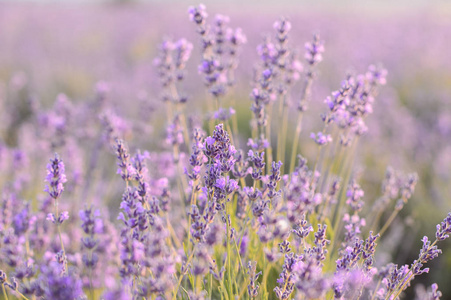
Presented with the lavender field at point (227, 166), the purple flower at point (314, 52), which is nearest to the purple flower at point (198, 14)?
the lavender field at point (227, 166)

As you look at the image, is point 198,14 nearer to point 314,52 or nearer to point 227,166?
point 314,52

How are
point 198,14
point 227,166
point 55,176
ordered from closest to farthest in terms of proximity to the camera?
point 227,166 → point 55,176 → point 198,14

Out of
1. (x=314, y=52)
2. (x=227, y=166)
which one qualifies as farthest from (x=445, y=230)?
(x=314, y=52)

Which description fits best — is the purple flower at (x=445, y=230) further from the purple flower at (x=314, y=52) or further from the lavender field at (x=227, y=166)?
the purple flower at (x=314, y=52)

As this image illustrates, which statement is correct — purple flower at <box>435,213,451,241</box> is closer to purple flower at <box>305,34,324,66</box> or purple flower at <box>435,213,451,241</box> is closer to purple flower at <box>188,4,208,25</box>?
purple flower at <box>305,34,324,66</box>

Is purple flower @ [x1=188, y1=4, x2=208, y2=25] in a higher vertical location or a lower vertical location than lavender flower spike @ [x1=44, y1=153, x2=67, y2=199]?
higher

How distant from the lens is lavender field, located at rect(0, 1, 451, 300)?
1.58 meters

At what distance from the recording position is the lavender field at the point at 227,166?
5.18ft

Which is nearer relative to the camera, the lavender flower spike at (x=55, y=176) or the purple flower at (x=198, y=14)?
the lavender flower spike at (x=55, y=176)

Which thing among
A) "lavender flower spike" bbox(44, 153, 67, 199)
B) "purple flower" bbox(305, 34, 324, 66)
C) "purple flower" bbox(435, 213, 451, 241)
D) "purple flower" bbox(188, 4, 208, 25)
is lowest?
"lavender flower spike" bbox(44, 153, 67, 199)

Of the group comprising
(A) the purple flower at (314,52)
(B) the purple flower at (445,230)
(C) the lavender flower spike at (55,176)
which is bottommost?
(C) the lavender flower spike at (55,176)

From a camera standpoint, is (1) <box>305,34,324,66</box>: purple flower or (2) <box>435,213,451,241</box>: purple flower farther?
(1) <box>305,34,324,66</box>: purple flower

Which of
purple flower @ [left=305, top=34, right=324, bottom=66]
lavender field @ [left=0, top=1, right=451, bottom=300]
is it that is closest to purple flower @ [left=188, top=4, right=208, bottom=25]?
lavender field @ [left=0, top=1, right=451, bottom=300]

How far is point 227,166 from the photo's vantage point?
156 cm
